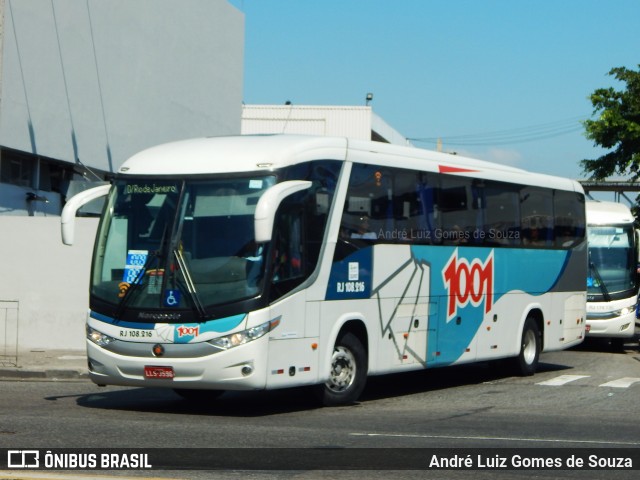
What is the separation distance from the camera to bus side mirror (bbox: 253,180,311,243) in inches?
477

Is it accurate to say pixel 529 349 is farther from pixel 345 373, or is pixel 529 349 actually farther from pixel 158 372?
pixel 158 372

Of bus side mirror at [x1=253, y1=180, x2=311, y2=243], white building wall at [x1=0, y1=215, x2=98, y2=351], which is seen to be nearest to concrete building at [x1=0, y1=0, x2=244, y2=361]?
white building wall at [x1=0, y1=215, x2=98, y2=351]

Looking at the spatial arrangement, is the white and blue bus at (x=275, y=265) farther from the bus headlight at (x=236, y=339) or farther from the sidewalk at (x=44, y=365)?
the sidewalk at (x=44, y=365)

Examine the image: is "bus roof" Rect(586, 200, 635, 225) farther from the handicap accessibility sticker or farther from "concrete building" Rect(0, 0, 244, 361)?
the handicap accessibility sticker

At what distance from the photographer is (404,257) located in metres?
15.9

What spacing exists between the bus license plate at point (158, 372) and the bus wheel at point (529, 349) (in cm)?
837

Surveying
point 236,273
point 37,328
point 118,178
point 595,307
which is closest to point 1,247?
point 37,328

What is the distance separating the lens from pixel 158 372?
13008 mm

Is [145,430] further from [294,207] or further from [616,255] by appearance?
[616,255]

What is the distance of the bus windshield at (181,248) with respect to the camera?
12922 mm

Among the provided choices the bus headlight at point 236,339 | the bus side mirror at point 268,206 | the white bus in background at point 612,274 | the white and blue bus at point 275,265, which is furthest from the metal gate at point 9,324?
the white bus in background at point 612,274

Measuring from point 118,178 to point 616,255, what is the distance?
16722 millimetres

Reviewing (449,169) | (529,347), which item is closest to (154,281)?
(449,169)

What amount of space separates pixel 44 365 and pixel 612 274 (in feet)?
46.3
